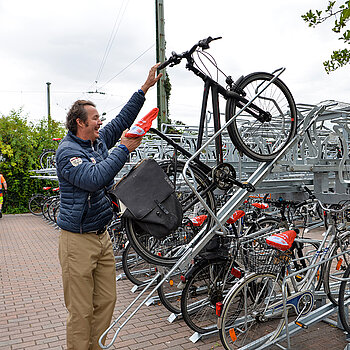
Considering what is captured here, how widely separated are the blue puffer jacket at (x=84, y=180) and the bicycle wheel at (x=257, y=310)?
1370 mm

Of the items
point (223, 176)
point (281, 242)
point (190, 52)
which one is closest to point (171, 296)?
point (281, 242)

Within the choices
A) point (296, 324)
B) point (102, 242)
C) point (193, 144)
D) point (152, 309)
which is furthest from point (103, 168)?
point (193, 144)

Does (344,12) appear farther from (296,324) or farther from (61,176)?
(296,324)

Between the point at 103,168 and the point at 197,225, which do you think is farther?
the point at 197,225

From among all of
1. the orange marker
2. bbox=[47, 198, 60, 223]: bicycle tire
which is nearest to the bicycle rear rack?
the orange marker

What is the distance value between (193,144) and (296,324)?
3.97 m

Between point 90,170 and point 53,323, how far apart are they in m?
2.56

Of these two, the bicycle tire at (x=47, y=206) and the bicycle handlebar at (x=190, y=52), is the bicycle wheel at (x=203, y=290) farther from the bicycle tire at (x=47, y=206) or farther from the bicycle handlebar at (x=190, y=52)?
the bicycle tire at (x=47, y=206)

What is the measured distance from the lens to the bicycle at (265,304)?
3111 millimetres

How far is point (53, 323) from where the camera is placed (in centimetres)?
414

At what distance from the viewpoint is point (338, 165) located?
142 inches

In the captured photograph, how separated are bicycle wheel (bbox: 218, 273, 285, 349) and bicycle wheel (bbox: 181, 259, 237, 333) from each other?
0.46m

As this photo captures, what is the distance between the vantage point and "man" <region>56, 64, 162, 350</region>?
2.42 m

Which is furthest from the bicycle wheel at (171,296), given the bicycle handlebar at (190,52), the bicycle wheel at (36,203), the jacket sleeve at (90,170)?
the bicycle wheel at (36,203)
